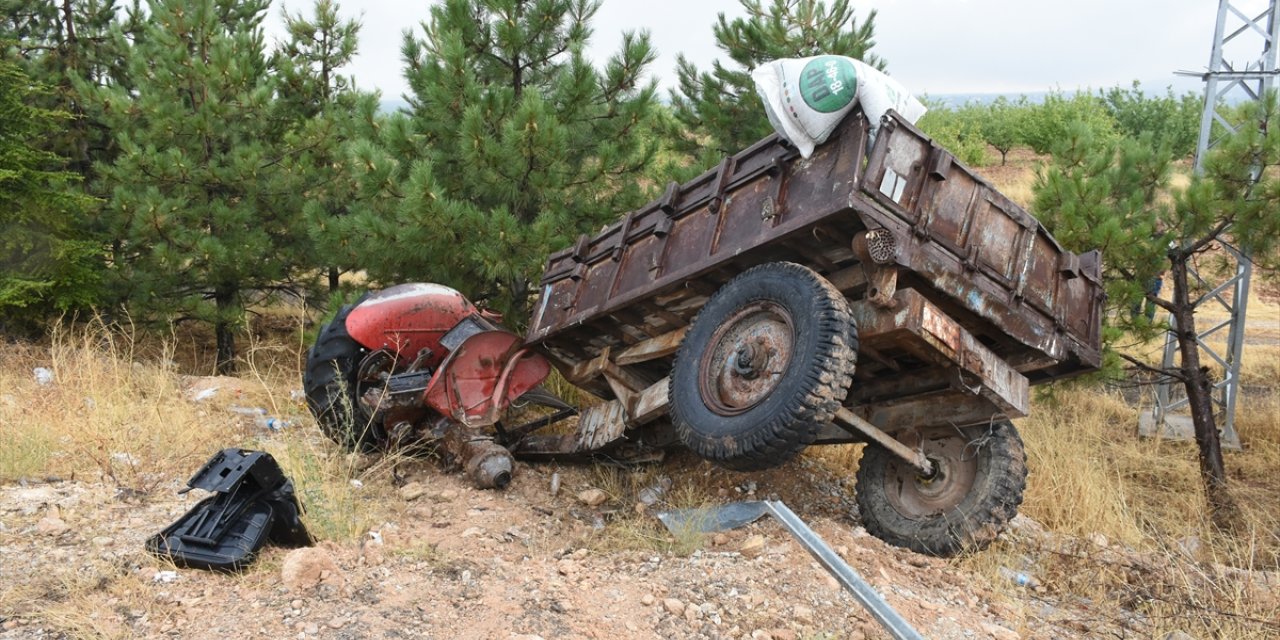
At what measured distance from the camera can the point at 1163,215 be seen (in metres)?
8.31

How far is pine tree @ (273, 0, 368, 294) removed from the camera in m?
9.39

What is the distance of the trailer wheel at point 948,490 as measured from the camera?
541 cm

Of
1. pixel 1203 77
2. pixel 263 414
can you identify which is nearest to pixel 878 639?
pixel 263 414

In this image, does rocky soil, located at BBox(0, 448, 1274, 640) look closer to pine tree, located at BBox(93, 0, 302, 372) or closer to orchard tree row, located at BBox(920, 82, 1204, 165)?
pine tree, located at BBox(93, 0, 302, 372)

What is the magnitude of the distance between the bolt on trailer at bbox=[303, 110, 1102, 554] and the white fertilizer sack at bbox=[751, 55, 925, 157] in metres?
0.08

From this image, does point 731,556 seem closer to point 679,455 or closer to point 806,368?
point 806,368

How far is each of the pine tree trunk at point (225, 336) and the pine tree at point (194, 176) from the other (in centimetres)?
3

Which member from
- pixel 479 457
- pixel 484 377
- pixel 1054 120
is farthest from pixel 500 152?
pixel 1054 120

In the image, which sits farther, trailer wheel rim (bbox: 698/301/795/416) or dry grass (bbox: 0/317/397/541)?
dry grass (bbox: 0/317/397/541)

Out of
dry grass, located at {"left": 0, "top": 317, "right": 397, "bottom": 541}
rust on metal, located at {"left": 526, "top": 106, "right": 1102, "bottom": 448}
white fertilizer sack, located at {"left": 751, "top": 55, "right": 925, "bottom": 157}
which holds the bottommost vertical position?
dry grass, located at {"left": 0, "top": 317, "right": 397, "bottom": 541}

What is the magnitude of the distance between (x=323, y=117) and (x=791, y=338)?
8712mm

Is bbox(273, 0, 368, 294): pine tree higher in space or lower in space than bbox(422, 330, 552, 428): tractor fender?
higher

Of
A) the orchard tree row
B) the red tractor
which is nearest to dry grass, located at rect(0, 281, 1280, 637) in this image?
the red tractor

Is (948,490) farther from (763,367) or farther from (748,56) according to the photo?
(748,56)
